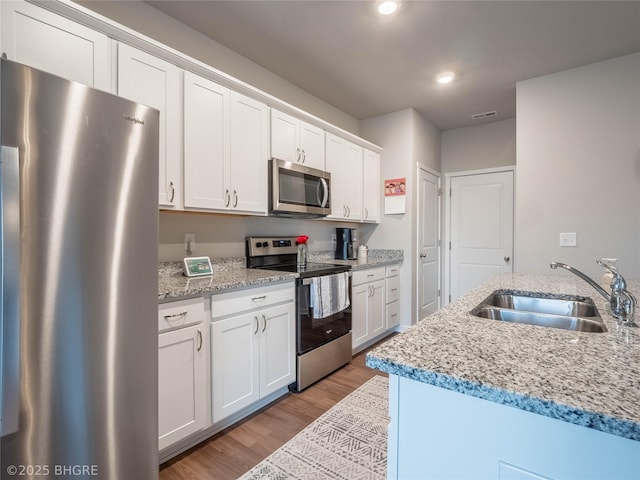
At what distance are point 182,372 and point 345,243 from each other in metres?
2.23

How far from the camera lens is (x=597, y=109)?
2.69 meters

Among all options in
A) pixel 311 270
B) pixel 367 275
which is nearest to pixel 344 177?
pixel 367 275

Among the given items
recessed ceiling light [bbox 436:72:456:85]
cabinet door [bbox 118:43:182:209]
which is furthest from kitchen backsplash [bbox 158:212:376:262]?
recessed ceiling light [bbox 436:72:456:85]

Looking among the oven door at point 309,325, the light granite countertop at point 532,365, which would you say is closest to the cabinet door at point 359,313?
the oven door at point 309,325

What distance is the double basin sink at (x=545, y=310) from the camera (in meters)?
1.15

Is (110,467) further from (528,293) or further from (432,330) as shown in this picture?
(528,293)

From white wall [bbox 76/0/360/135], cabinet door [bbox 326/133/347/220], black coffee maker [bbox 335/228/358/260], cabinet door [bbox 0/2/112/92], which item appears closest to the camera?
cabinet door [bbox 0/2/112/92]

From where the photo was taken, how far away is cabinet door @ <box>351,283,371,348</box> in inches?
114

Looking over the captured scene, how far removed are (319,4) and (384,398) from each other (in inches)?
106

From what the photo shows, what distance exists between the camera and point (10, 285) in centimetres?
93

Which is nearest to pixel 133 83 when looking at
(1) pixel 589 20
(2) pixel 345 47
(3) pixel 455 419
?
(2) pixel 345 47

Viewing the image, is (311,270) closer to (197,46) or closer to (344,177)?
(344,177)

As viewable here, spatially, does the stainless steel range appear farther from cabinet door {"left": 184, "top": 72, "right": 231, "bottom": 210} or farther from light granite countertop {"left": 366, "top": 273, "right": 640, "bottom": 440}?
light granite countertop {"left": 366, "top": 273, "right": 640, "bottom": 440}

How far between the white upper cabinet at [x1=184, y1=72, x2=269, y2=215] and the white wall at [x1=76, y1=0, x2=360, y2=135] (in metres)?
0.45
